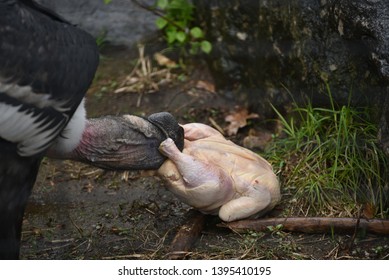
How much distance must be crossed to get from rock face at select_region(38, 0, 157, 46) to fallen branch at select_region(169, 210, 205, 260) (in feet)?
8.63

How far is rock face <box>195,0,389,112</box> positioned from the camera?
4758mm

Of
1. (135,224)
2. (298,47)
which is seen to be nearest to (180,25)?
(298,47)

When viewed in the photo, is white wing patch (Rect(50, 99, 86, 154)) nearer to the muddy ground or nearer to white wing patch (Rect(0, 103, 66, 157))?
white wing patch (Rect(0, 103, 66, 157))

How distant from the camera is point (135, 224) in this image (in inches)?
196

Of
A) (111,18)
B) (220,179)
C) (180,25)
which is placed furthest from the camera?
(111,18)

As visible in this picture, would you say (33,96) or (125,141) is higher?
(33,96)

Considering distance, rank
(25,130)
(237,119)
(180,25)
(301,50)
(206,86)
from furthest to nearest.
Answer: (180,25)
(206,86)
(237,119)
(301,50)
(25,130)

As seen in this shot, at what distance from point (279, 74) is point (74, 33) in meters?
1.80

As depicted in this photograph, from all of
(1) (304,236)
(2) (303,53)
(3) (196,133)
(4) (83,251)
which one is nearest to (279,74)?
(2) (303,53)

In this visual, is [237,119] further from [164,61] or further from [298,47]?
[164,61]

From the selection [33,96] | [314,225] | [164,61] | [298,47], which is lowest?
[164,61]

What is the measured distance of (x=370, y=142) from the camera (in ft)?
16.0

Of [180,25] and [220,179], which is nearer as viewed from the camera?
[220,179]

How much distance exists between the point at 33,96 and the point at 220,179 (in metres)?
1.06
